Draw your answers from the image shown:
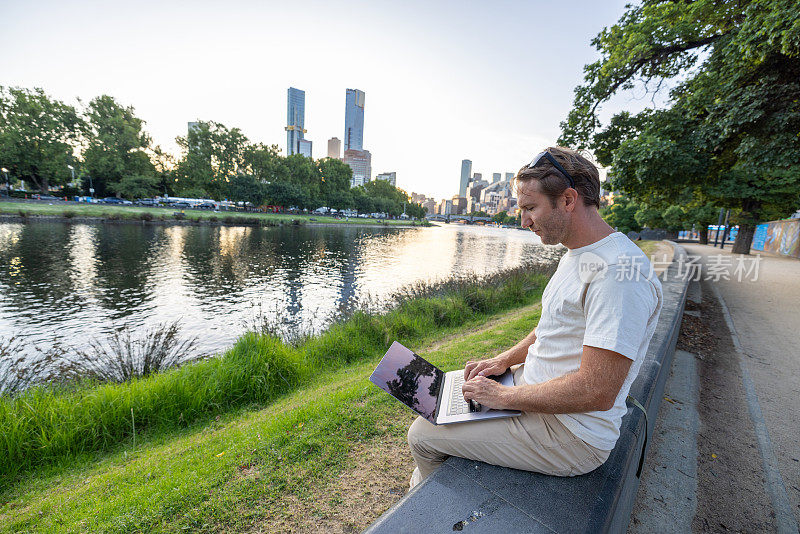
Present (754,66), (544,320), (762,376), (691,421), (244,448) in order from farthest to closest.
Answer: (754,66), (762,376), (691,421), (244,448), (544,320)

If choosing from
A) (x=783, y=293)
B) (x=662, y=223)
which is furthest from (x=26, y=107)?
(x=662, y=223)

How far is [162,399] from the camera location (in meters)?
4.21

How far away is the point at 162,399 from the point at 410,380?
12.9 ft

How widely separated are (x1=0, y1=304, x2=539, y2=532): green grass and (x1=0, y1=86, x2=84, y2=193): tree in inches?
2557

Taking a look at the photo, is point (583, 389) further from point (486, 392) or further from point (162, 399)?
point (162, 399)

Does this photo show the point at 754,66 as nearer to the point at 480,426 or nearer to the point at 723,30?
the point at 723,30

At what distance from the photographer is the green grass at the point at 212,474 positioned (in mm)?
2189

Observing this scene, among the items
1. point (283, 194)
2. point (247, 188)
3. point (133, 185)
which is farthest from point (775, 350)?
point (133, 185)

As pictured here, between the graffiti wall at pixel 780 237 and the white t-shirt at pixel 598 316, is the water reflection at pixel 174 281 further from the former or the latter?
the graffiti wall at pixel 780 237

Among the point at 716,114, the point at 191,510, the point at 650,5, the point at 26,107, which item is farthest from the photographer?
the point at 26,107

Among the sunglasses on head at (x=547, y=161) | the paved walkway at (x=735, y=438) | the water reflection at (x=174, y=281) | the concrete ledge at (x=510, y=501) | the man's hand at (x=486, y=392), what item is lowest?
the water reflection at (x=174, y=281)

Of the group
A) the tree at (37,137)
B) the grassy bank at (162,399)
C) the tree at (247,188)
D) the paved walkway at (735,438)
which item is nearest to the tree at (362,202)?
the tree at (247,188)

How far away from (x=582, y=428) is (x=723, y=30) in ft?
38.4

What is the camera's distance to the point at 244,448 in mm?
2867
